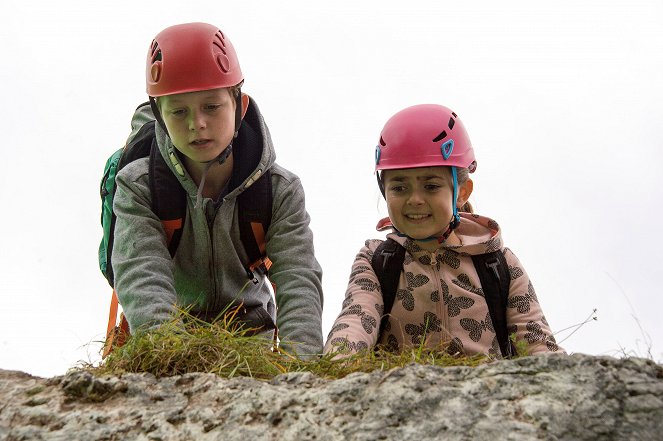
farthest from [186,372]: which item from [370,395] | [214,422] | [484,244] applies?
[484,244]

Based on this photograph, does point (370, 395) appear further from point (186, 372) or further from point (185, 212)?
point (185, 212)

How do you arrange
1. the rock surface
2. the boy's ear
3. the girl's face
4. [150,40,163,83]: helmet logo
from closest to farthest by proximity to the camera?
the rock surface
[150,40,163,83]: helmet logo
the girl's face
the boy's ear

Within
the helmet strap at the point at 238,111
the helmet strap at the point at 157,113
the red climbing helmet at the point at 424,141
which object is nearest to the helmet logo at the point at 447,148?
the red climbing helmet at the point at 424,141

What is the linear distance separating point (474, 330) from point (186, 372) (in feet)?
9.21

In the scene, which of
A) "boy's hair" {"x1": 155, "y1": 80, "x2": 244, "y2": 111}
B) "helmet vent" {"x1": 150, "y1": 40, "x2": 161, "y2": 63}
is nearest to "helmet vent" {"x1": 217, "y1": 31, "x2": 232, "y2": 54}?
"boy's hair" {"x1": 155, "y1": 80, "x2": 244, "y2": 111}

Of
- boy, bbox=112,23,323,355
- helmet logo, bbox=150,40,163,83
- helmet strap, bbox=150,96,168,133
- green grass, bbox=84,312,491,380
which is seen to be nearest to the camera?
green grass, bbox=84,312,491,380

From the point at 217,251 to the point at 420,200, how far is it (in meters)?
1.61

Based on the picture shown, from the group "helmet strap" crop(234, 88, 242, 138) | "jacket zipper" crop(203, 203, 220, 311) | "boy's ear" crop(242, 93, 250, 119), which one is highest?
"boy's ear" crop(242, 93, 250, 119)

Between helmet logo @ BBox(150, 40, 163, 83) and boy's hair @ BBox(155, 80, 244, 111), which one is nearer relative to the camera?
helmet logo @ BBox(150, 40, 163, 83)

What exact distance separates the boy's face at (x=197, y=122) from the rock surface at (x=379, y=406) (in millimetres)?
2963

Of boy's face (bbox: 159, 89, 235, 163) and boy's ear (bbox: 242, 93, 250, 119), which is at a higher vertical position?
boy's ear (bbox: 242, 93, 250, 119)

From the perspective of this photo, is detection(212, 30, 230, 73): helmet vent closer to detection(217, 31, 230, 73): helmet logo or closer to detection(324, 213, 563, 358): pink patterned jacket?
detection(217, 31, 230, 73): helmet logo

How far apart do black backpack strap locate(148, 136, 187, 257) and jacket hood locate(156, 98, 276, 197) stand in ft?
0.19

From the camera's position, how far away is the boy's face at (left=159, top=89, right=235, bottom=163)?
618cm
